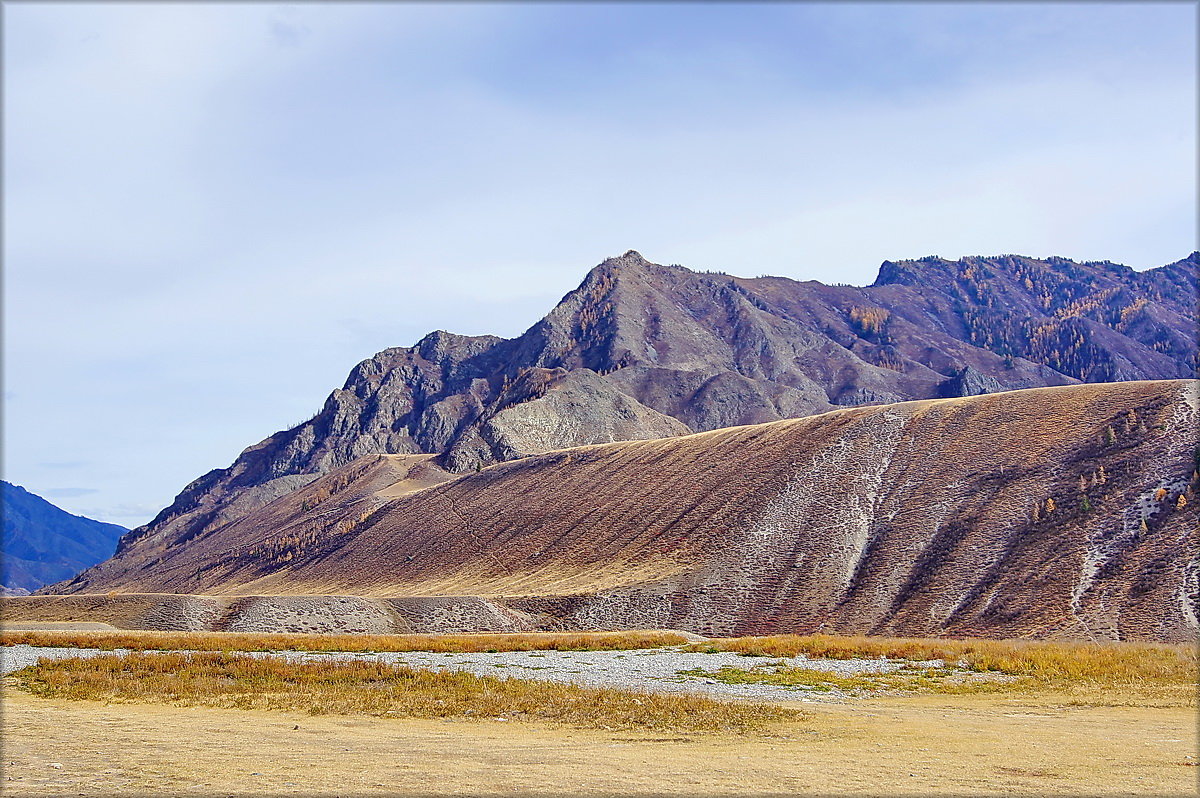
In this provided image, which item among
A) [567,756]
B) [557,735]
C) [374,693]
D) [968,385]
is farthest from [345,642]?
[968,385]

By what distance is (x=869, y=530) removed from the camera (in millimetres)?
66312

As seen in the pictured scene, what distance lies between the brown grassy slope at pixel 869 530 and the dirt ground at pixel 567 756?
3003cm

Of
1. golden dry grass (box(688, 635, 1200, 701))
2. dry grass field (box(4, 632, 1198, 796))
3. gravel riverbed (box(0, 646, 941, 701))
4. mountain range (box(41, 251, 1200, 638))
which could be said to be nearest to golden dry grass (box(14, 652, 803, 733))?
dry grass field (box(4, 632, 1198, 796))

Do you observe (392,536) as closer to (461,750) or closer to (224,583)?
(224,583)

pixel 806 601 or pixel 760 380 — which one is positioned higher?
pixel 760 380

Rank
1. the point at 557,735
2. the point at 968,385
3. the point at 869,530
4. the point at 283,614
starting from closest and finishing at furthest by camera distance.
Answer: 1. the point at 557,735
2. the point at 283,614
3. the point at 869,530
4. the point at 968,385

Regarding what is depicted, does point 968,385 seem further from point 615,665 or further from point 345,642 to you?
point 615,665

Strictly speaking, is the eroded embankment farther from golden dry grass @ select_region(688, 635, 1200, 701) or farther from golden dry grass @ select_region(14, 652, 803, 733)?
golden dry grass @ select_region(14, 652, 803, 733)

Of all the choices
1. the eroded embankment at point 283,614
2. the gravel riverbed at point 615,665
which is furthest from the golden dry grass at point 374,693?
the eroded embankment at point 283,614

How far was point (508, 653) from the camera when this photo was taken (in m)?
42.9

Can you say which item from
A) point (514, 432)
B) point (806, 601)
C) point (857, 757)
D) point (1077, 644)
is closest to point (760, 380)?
point (514, 432)

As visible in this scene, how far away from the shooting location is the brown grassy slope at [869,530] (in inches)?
2067

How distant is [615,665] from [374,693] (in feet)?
41.1

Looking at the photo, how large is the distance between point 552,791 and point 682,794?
1.79 m
